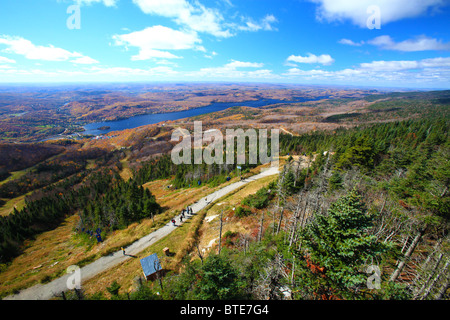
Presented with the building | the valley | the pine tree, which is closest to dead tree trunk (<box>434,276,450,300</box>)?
the valley

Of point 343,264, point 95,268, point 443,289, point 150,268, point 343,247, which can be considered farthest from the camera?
point 95,268

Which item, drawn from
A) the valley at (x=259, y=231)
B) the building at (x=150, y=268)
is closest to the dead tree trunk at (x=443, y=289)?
the valley at (x=259, y=231)

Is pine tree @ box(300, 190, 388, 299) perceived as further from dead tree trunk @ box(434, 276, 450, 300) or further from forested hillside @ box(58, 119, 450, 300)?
dead tree trunk @ box(434, 276, 450, 300)

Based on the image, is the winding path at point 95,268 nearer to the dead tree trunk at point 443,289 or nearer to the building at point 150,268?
the building at point 150,268

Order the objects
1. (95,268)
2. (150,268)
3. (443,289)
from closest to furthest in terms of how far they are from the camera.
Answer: (443,289) < (150,268) < (95,268)

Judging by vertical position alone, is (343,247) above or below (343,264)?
above

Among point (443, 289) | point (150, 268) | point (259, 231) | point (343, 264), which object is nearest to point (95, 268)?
point (150, 268)

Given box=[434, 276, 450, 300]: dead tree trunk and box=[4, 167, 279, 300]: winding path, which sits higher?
box=[434, 276, 450, 300]: dead tree trunk

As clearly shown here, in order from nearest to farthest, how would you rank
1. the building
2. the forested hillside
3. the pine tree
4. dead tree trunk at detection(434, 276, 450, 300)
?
1. the pine tree
2. the forested hillside
3. dead tree trunk at detection(434, 276, 450, 300)
4. the building

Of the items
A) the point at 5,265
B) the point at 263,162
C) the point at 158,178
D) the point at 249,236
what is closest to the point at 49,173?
the point at 158,178

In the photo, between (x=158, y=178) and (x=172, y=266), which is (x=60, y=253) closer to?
(x=172, y=266)

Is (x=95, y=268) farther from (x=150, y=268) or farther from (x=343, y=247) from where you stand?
(x=343, y=247)
